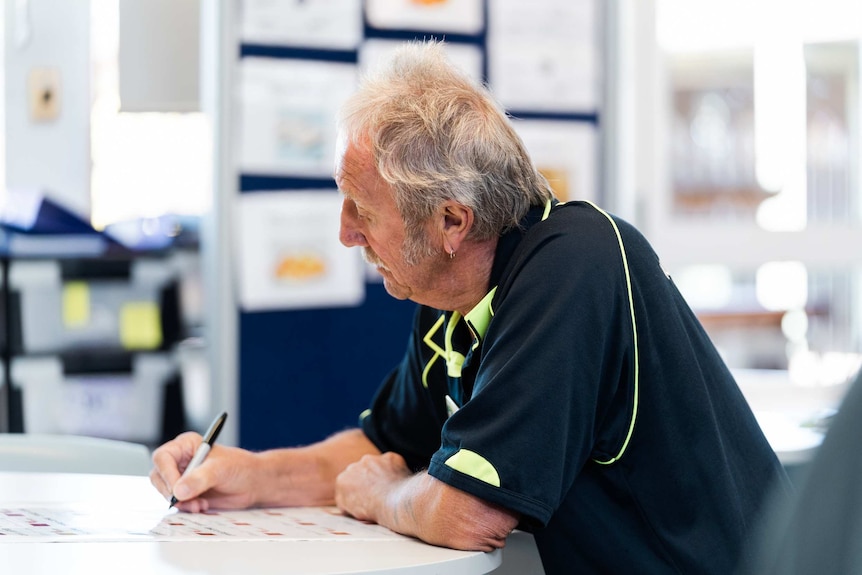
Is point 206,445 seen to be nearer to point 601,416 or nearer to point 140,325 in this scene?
point 601,416

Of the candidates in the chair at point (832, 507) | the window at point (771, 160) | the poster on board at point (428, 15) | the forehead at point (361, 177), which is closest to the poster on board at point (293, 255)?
the poster on board at point (428, 15)

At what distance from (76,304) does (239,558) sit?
1.89m

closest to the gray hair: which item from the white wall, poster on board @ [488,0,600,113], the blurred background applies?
the blurred background

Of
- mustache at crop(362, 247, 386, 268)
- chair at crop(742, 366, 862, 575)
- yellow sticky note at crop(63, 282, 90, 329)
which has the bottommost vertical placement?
chair at crop(742, 366, 862, 575)

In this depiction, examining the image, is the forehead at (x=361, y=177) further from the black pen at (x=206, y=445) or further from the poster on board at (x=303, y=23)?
the poster on board at (x=303, y=23)

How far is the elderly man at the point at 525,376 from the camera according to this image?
4.10 ft

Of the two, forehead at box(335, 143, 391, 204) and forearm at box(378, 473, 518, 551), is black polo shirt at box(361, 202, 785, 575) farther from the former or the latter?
forehead at box(335, 143, 391, 204)

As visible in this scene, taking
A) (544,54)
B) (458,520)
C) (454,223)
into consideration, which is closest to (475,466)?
(458,520)

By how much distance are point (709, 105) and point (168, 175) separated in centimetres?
201

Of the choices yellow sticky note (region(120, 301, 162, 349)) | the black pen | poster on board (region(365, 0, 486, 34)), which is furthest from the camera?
poster on board (region(365, 0, 486, 34))

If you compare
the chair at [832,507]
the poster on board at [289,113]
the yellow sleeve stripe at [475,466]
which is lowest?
the yellow sleeve stripe at [475,466]

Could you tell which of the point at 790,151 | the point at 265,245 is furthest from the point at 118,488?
the point at 790,151

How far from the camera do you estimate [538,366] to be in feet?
4.14

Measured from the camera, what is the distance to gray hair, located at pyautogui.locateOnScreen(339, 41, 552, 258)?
1417 mm
